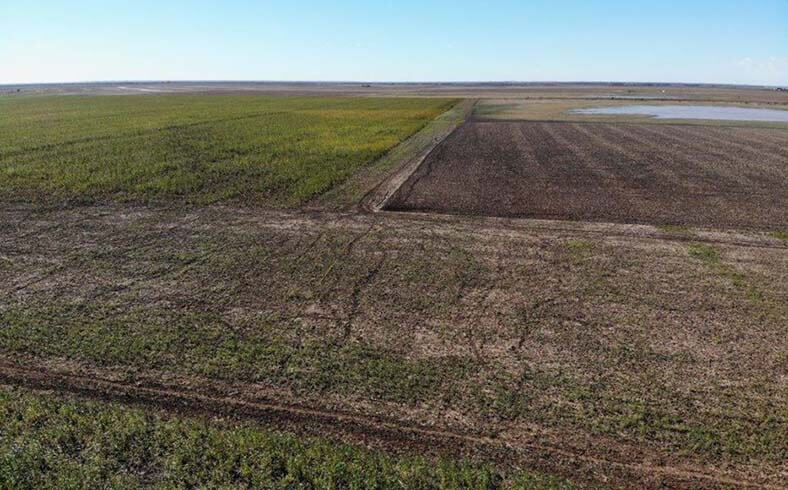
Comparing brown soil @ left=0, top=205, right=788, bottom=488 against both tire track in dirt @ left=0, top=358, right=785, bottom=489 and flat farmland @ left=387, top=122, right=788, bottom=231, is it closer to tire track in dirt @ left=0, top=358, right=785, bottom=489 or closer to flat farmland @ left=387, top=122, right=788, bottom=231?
tire track in dirt @ left=0, top=358, right=785, bottom=489

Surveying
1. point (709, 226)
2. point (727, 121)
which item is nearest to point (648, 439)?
point (709, 226)

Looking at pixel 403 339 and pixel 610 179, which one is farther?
pixel 610 179

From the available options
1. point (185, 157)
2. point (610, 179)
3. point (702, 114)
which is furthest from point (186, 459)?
point (702, 114)

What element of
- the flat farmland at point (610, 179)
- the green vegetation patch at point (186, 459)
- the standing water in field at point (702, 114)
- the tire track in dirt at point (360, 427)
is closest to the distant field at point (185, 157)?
the flat farmland at point (610, 179)

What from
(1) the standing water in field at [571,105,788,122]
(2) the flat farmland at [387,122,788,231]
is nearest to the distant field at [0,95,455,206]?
(2) the flat farmland at [387,122,788,231]

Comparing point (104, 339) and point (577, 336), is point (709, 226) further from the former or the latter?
point (104, 339)

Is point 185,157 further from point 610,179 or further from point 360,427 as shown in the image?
point 360,427
